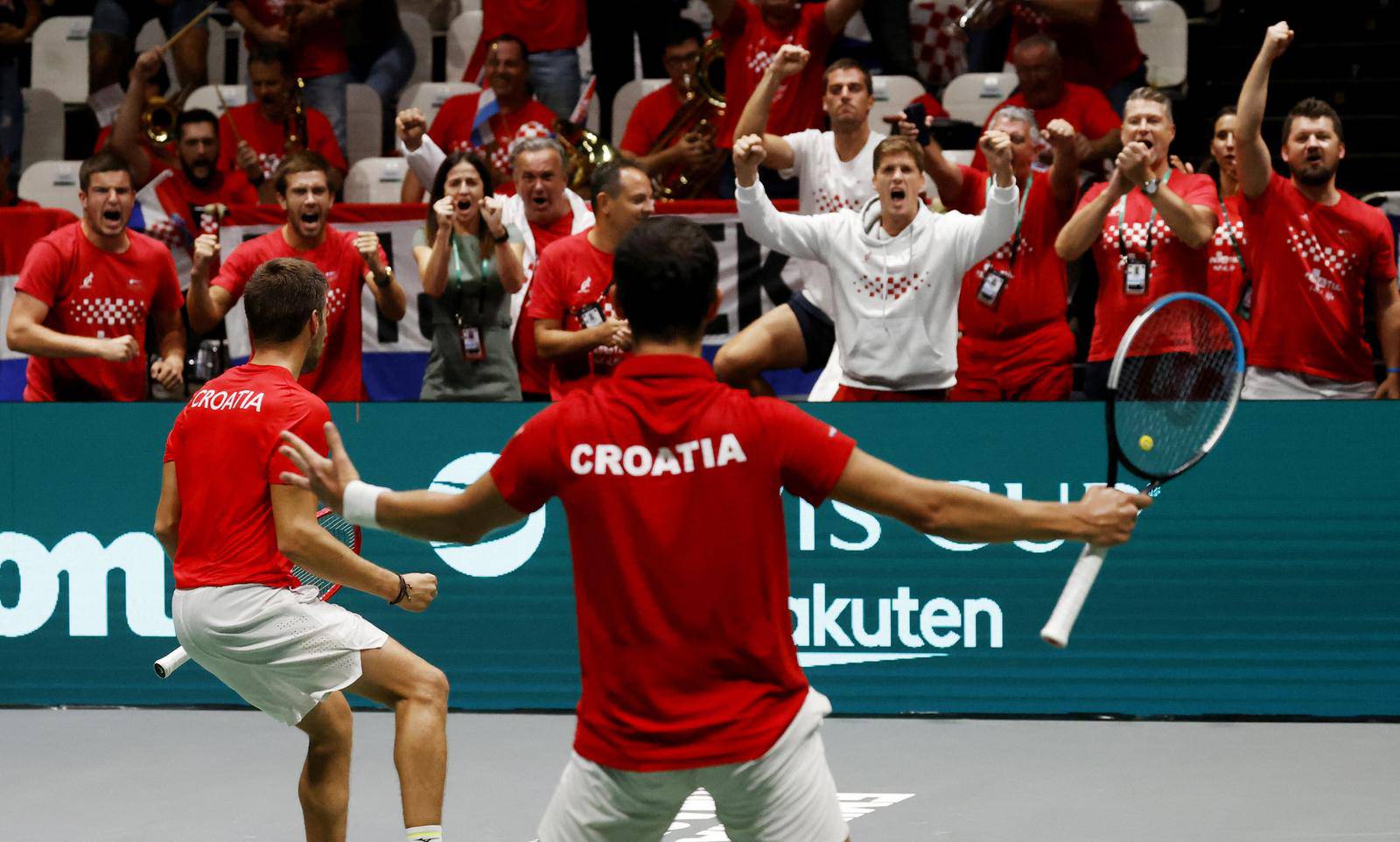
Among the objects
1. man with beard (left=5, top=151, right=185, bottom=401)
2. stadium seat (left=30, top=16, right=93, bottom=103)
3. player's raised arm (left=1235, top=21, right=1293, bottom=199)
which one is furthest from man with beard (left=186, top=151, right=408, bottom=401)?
stadium seat (left=30, top=16, right=93, bottom=103)

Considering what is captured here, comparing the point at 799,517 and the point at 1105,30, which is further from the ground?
the point at 1105,30

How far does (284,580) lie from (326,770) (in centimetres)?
57

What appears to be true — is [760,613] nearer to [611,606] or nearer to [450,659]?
[611,606]

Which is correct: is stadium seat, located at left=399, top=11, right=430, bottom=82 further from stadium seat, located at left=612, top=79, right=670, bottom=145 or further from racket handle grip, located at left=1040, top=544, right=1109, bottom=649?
racket handle grip, located at left=1040, top=544, right=1109, bottom=649

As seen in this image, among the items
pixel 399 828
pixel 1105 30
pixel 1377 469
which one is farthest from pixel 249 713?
pixel 1105 30

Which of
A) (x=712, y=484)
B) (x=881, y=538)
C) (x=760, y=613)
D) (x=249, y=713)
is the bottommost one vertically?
(x=249, y=713)

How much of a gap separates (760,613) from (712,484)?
277 millimetres

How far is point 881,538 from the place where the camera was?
834 centimetres

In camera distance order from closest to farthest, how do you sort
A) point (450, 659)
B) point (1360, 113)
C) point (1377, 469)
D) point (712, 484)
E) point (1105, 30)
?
point (712, 484), point (1377, 469), point (450, 659), point (1105, 30), point (1360, 113)

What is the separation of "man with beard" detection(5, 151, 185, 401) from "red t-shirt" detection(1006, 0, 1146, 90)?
205 inches

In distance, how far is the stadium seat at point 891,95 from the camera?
37.1 ft

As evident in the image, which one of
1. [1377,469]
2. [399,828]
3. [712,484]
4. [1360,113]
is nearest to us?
[712,484]

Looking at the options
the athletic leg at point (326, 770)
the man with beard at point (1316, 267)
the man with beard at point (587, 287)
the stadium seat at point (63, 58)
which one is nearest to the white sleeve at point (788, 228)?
the man with beard at point (587, 287)

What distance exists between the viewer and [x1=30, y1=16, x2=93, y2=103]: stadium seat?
14414 millimetres
